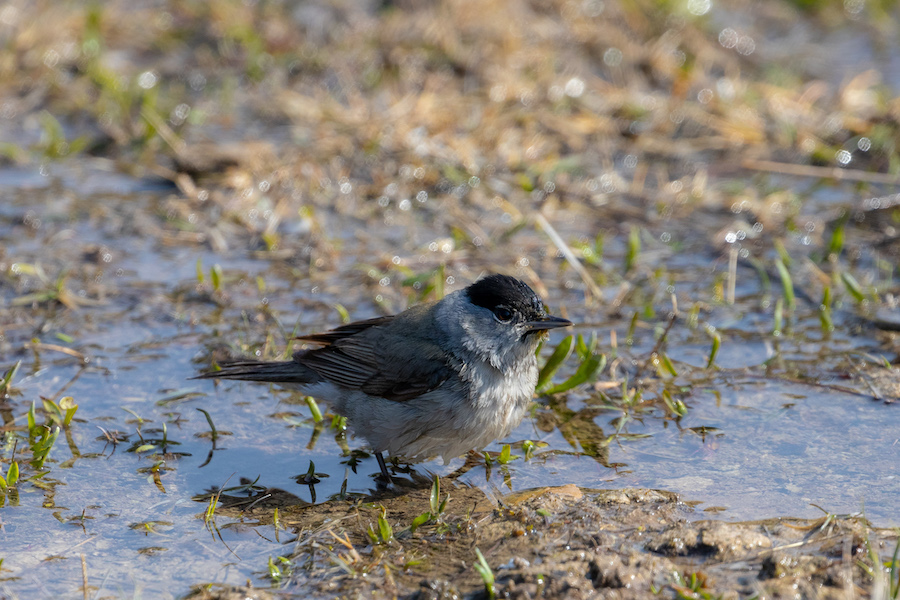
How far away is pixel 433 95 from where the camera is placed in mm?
8883

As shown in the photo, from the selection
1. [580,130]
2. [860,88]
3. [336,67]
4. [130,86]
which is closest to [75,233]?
[130,86]

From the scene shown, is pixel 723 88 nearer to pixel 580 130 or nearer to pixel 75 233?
pixel 580 130

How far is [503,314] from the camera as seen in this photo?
4922 mm

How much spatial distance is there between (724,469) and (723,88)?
19.0 ft

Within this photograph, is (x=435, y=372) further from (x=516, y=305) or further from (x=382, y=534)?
(x=382, y=534)

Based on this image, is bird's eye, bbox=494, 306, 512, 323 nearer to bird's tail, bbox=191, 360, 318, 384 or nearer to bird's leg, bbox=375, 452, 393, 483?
bird's leg, bbox=375, 452, 393, 483

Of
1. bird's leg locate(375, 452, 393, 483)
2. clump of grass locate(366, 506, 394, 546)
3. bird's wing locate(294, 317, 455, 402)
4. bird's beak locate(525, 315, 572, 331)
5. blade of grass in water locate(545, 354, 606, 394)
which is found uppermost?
bird's beak locate(525, 315, 572, 331)

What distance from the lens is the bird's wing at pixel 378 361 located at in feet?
15.9

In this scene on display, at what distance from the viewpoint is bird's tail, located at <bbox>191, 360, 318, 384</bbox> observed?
16.8 ft

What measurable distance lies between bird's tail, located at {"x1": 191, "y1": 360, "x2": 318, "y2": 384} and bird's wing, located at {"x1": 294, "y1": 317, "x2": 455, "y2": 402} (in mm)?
53

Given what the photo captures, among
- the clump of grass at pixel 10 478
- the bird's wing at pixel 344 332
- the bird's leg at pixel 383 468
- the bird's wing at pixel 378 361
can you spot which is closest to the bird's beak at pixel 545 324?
the bird's wing at pixel 378 361

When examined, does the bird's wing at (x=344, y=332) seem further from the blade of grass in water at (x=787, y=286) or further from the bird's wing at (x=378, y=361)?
the blade of grass in water at (x=787, y=286)

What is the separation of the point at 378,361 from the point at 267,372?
0.63 m

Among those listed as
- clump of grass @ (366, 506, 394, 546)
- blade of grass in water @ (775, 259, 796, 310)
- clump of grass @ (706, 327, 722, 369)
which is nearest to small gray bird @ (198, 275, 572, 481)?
clump of grass @ (366, 506, 394, 546)
